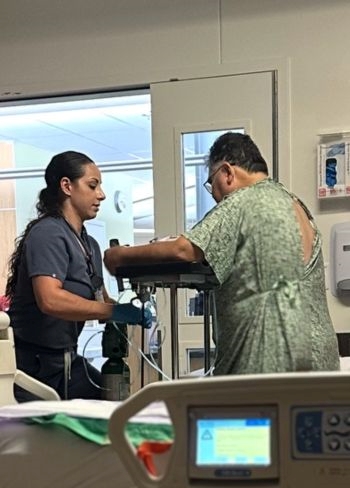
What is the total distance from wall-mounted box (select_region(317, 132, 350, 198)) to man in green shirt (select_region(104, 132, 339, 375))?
3.85 feet

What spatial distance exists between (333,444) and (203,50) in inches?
94.8

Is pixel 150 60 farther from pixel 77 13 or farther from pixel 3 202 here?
pixel 3 202

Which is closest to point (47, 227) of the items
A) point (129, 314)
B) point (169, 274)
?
point (129, 314)

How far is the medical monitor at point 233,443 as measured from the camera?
896mm

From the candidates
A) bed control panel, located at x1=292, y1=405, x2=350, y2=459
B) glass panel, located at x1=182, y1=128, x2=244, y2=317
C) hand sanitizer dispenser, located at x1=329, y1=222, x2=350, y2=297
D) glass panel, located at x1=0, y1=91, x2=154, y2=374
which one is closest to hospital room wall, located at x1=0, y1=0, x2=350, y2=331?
hand sanitizer dispenser, located at x1=329, y1=222, x2=350, y2=297

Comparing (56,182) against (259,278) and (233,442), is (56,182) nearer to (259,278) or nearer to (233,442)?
(259,278)

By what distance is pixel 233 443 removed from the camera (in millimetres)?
897

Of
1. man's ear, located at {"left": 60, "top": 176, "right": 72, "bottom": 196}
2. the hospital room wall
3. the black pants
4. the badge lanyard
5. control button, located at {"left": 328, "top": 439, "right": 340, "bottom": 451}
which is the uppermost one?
the hospital room wall

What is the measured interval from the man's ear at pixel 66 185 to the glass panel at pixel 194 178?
34.7 inches

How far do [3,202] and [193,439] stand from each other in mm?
5087

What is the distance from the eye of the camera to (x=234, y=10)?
3.01 metres

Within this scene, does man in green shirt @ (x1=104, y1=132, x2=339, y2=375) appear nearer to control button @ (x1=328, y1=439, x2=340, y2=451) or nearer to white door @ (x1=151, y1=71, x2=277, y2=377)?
control button @ (x1=328, y1=439, x2=340, y2=451)

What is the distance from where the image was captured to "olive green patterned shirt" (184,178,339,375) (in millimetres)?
1608

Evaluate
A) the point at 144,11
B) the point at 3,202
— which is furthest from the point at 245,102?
the point at 3,202
